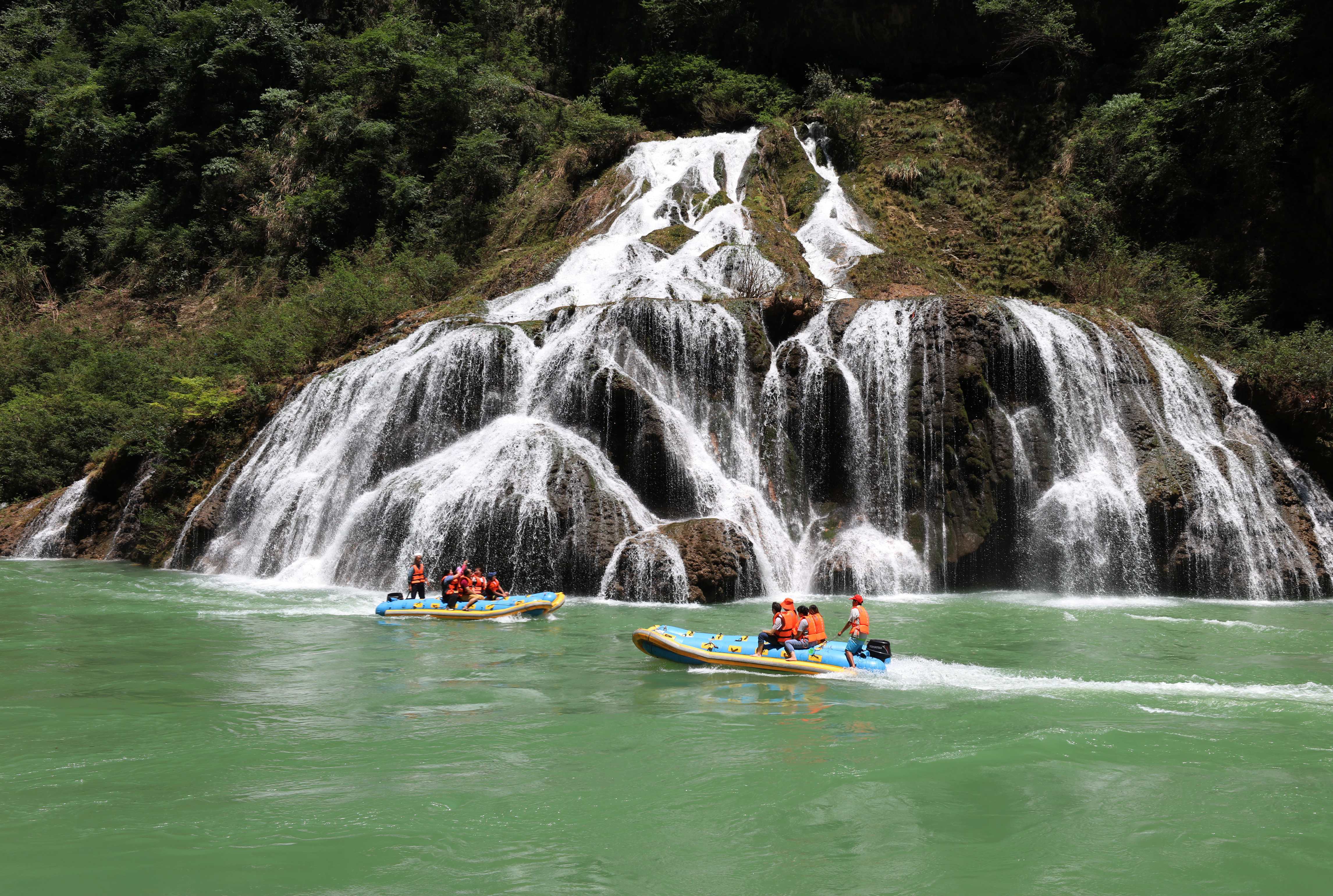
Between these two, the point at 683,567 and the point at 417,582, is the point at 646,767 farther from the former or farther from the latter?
the point at 417,582

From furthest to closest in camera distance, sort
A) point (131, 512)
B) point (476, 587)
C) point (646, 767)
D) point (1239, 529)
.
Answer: point (131, 512), point (1239, 529), point (476, 587), point (646, 767)

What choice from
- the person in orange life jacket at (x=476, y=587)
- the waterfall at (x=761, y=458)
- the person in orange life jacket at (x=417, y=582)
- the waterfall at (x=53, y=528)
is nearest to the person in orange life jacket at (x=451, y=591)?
the person in orange life jacket at (x=476, y=587)

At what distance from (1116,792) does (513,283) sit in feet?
68.2

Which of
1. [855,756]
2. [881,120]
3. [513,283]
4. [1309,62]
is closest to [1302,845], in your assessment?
[855,756]

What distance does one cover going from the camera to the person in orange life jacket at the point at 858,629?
385 inches

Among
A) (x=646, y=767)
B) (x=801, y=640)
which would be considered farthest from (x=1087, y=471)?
(x=646, y=767)

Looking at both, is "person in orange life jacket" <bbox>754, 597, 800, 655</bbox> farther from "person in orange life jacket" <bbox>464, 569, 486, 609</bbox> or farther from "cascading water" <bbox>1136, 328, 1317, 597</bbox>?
"cascading water" <bbox>1136, 328, 1317, 597</bbox>

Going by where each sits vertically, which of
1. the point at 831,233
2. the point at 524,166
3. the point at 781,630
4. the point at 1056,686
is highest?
the point at 524,166

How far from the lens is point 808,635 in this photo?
33.3 ft

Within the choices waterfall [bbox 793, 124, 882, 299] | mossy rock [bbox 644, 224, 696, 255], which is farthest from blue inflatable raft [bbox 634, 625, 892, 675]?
mossy rock [bbox 644, 224, 696, 255]

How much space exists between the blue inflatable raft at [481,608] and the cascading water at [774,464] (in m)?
1.60

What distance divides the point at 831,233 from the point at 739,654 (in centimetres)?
1862

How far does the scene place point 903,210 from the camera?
90.2 ft

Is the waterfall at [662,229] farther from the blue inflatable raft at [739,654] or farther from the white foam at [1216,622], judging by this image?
the white foam at [1216,622]
